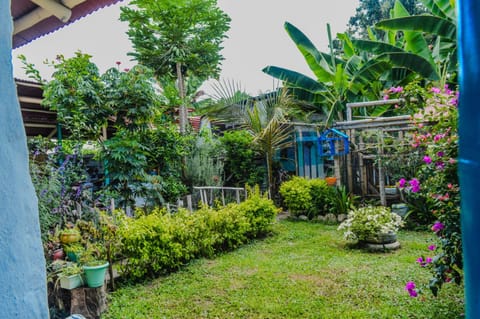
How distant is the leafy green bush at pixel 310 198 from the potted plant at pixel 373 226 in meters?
2.05

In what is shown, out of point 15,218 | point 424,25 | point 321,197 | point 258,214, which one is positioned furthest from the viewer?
point 321,197

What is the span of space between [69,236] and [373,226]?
15.8 ft

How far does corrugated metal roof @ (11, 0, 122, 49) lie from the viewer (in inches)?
87.5

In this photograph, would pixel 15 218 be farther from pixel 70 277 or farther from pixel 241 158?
pixel 241 158

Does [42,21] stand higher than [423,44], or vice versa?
[423,44]

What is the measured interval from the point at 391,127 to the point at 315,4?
27.8 ft

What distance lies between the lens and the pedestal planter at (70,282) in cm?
356

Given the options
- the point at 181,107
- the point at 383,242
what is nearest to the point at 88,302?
the point at 383,242

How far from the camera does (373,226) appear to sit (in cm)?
559

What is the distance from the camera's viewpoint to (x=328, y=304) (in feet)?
11.9

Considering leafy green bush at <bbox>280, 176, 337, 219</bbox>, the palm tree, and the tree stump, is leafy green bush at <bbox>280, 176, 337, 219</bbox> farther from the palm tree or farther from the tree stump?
the tree stump

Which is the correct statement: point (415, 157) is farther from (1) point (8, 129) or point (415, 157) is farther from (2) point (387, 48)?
(1) point (8, 129)

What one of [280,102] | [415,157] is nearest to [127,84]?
[280,102]

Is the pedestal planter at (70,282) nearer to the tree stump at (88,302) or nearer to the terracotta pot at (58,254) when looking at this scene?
the tree stump at (88,302)
